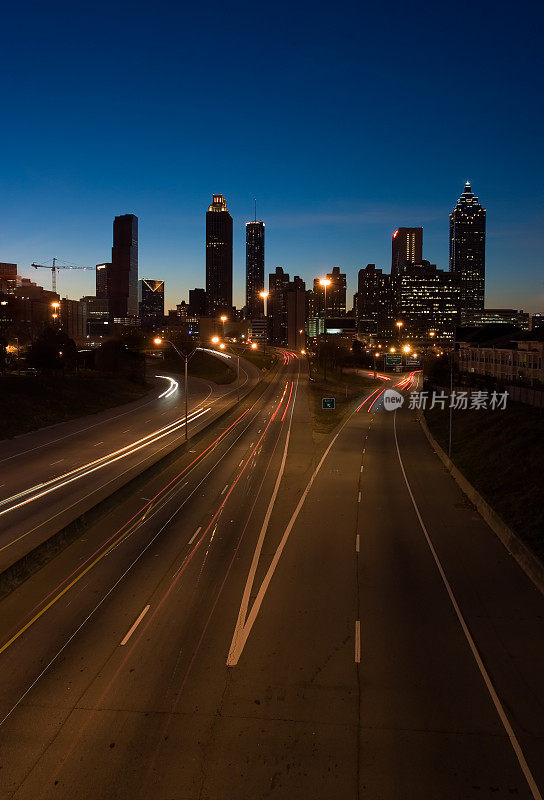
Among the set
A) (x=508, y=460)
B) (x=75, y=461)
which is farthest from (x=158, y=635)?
(x=75, y=461)

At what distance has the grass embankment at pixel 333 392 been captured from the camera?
5840 centimetres

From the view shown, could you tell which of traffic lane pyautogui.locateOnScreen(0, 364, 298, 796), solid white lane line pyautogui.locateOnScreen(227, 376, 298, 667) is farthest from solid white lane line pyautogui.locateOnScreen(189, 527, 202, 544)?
solid white lane line pyautogui.locateOnScreen(227, 376, 298, 667)

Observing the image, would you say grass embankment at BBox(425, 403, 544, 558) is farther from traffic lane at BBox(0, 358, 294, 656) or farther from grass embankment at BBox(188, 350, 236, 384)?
grass embankment at BBox(188, 350, 236, 384)

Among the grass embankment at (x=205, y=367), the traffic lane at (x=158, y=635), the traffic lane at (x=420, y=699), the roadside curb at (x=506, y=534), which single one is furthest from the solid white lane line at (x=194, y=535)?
the grass embankment at (x=205, y=367)

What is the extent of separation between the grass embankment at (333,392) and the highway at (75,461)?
39.2 ft

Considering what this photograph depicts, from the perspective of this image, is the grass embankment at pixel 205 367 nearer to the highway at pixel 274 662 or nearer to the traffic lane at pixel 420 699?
the highway at pixel 274 662

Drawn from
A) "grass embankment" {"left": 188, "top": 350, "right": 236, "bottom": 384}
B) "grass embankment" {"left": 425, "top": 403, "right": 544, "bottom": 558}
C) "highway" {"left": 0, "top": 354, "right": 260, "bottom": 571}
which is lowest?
"highway" {"left": 0, "top": 354, "right": 260, "bottom": 571}

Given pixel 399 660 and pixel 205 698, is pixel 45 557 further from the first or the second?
pixel 399 660

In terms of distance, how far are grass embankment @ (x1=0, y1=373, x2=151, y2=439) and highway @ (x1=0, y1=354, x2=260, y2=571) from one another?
1.90 metres

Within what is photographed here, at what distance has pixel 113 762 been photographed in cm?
959

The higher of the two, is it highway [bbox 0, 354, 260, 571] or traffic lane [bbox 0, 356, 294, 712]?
highway [bbox 0, 354, 260, 571]

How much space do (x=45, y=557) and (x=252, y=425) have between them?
3632cm

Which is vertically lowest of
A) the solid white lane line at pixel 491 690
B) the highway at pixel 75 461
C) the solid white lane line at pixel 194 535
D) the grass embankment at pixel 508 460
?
the solid white lane line at pixel 491 690

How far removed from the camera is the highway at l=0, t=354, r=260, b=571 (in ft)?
74.4
